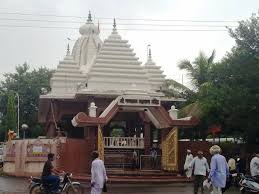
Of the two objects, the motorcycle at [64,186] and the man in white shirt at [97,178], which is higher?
the man in white shirt at [97,178]

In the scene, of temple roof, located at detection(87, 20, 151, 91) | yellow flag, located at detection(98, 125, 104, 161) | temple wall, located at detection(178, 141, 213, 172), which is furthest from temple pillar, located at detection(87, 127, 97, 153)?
temple wall, located at detection(178, 141, 213, 172)

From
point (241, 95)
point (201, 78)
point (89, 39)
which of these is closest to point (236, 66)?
point (241, 95)

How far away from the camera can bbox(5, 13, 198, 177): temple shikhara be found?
90.1 feet

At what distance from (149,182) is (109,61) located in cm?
1004

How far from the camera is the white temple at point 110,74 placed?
31469 mm

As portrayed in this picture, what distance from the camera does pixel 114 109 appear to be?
89.8 feet

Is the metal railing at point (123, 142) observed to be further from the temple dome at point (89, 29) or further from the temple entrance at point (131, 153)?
the temple dome at point (89, 29)

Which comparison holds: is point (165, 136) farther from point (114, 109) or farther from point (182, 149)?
point (114, 109)

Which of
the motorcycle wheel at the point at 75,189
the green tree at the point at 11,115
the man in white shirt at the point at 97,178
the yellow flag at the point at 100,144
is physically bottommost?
the motorcycle wheel at the point at 75,189

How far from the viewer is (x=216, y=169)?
13508 millimetres

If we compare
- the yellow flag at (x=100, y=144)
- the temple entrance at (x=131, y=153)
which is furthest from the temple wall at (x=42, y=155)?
the temple entrance at (x=131, y=153)

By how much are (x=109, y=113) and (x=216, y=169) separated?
45.9ft

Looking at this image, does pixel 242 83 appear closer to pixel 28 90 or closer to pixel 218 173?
pixel 218 173

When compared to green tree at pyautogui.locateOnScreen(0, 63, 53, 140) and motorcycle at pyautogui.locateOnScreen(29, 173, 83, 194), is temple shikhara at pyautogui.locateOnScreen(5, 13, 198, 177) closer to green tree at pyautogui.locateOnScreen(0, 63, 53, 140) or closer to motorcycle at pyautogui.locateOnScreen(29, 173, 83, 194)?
motorcycle at pyautogui.locateOnScreen(29, 173, 83, 194)
